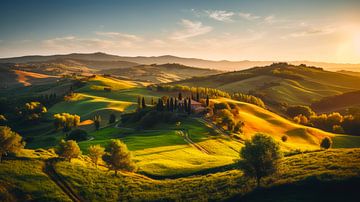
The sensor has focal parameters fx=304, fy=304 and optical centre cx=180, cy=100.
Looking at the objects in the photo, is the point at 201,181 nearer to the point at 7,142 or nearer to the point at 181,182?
the point at 181,182

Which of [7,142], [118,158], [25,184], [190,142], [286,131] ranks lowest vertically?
[286,131]

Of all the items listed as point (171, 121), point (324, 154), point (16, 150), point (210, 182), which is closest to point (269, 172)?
point (210, 182)

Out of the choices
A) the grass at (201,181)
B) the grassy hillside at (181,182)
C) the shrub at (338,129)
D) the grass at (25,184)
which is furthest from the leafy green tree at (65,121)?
the shrub at (338,129)

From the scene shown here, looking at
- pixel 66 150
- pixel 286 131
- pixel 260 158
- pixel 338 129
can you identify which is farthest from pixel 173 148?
pixel 338 129

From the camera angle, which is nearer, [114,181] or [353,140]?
[114,181]

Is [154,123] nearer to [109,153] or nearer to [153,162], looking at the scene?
[153,162]

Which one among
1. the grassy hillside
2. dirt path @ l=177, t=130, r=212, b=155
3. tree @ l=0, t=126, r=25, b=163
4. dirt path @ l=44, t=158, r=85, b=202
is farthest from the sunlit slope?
tree @ l=0, t=126, r=25, b=163

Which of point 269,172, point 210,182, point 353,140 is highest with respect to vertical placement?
point 269,172
